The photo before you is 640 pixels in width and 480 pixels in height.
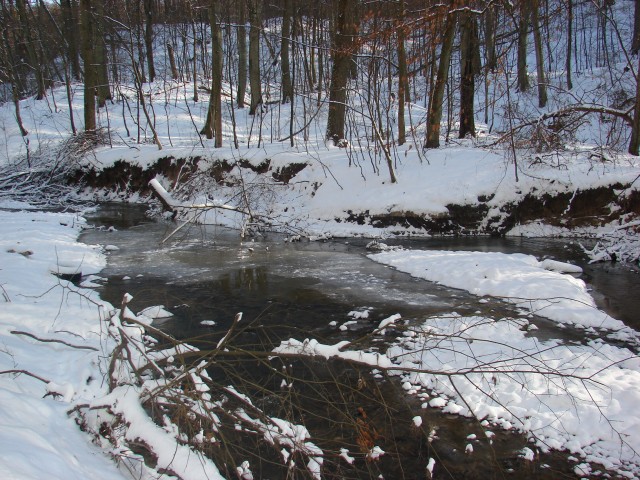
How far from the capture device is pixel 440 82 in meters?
14.4

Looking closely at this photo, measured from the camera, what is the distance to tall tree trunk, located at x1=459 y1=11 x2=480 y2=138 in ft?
50.6

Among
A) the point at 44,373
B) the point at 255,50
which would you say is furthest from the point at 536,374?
the point at 255,50

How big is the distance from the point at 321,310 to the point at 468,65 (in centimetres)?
1208

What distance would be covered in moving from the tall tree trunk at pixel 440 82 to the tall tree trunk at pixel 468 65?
1.20m

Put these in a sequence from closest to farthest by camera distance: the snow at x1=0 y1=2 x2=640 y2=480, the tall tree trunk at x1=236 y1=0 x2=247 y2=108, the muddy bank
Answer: the snow at x1=0 y1=2 x2=640 y2=480 < the muddy bank < the tall tree trunk at x1=236 y1=0 x2=247 y2=108

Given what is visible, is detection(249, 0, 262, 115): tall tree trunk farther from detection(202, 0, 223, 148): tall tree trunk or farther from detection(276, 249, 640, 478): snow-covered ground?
detection(276, 249, 640, 478): snow-covered ground

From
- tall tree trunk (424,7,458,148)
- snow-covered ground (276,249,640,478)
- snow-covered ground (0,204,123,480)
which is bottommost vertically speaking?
snow-covered ground (276,249,640,478)

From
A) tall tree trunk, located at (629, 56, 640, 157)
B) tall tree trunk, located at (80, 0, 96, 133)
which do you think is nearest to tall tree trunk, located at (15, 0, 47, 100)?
tall tree trunk, located at (80, 0, 96, 133)

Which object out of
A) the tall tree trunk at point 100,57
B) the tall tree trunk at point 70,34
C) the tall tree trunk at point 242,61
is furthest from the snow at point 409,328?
the tall tree trunk at point 70,34

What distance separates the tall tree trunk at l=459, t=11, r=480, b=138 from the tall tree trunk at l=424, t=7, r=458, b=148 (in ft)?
3.95

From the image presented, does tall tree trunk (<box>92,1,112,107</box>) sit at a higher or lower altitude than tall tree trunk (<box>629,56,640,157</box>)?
higher

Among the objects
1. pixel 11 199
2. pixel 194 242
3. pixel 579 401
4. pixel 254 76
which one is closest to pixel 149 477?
pixel 579 401

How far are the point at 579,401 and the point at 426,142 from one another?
12.2 metres

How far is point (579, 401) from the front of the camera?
4383mm
